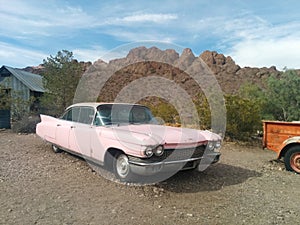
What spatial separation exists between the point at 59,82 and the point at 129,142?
12287 mm

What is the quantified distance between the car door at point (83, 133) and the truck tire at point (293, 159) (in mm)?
4934

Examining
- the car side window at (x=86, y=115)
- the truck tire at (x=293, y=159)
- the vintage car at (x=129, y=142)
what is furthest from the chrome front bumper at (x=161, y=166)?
the truck tire at (x=293, y=159)

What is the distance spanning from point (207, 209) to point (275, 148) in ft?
12.9

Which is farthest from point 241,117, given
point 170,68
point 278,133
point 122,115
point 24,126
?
point 170,68

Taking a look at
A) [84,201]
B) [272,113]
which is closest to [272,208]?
[84,201]

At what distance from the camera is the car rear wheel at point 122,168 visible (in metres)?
4.38

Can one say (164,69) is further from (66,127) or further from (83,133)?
(83,133)

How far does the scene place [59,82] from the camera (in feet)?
49.3

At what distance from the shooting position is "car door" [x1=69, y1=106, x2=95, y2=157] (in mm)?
5234

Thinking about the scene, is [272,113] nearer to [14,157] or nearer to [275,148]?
[275,148]

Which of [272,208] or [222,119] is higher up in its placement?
[222,119]

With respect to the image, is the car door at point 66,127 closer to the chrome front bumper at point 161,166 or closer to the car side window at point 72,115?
the car side window at point 72,115

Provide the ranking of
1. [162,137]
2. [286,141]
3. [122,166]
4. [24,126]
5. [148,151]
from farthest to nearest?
[24,126] → [286,141] → [122,166] → [162,137] → [148,151]

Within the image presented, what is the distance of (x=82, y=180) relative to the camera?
485 centimetres
